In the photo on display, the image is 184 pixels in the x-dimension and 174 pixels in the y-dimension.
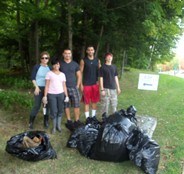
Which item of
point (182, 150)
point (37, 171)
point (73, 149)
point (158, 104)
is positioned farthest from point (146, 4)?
point (37, 171)

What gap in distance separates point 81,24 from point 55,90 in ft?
17.7

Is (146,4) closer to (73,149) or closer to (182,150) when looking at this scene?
(182,150)

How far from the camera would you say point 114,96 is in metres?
5.72

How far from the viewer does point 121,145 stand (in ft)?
13.5

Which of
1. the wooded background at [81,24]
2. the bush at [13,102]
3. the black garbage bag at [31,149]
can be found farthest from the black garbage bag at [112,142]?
the wooded background at [81,24]

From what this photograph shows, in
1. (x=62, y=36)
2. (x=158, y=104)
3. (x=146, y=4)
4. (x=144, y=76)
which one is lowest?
(x=158, y=104)

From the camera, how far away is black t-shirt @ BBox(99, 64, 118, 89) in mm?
5562

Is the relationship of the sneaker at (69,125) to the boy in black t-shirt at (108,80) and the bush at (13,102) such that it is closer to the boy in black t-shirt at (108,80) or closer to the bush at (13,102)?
the boy in black t-shirt at (108,80)

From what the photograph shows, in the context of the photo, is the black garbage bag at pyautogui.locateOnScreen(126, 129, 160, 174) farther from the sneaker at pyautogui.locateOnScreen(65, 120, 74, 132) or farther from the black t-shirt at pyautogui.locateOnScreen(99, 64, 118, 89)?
the black t-shirt at pyautogui.locateOnScreen(99, 64, 118, 89)

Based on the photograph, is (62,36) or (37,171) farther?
(62,36)

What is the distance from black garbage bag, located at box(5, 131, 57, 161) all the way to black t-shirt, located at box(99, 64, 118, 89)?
1916mm

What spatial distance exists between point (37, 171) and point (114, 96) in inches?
95.0

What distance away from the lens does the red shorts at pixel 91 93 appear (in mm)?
5715

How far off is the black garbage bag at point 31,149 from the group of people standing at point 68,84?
0.95 meters
